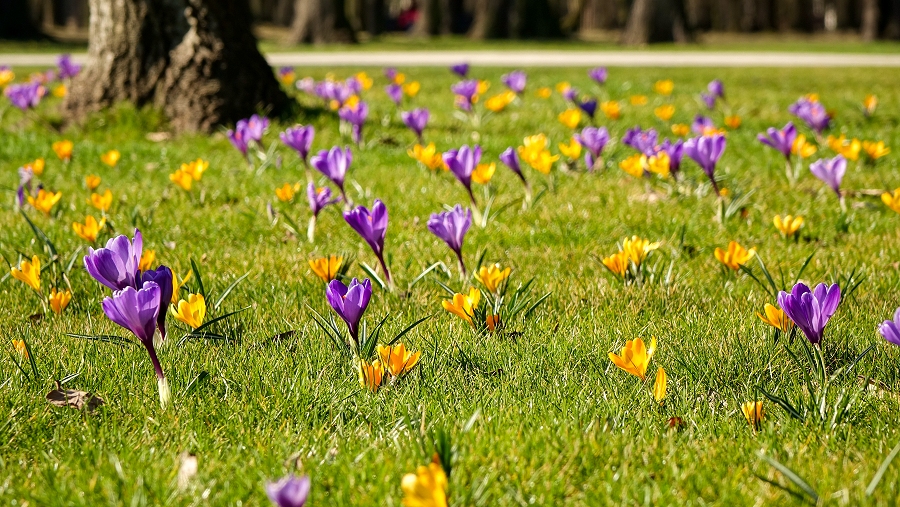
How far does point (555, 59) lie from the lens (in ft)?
62.1

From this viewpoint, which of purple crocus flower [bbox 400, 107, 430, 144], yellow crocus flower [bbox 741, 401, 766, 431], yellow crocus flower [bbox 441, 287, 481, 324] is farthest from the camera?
purple crocus flower [bbox 400, 107, 430, 144]

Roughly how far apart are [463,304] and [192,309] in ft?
2.59

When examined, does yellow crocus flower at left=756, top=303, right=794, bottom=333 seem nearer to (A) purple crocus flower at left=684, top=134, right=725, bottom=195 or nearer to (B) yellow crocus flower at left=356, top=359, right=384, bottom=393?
(B) yellow crocus flower at left=356, top=359, right=384, bottom=393

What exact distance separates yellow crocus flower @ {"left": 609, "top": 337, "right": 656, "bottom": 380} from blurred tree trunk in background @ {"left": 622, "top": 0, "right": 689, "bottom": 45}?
2383 centimetres

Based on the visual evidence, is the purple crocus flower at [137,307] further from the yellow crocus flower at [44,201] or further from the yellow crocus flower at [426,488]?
the yellow crocus flower at [44,201]

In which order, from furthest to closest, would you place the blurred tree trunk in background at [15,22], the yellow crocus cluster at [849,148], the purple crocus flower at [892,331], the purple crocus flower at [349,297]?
the blurred tree trunk in background at [15,22] → the yellow crocus cluster at [849,148] → the purple crocus flower at [349,297] → the purple crocus flower at [892,331]

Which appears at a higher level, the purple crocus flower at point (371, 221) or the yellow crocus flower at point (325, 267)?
the purple crocus flower at point (371, 221)

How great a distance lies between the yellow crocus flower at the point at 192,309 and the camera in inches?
97.0

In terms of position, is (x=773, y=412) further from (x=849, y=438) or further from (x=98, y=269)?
(x=98, y=269)

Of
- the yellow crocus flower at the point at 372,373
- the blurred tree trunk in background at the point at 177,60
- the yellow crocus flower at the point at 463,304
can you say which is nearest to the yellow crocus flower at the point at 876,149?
the yellow crocus flower at the point at 463,304

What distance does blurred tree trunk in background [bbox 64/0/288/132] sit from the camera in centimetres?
641

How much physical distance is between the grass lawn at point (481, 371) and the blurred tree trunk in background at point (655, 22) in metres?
21.4

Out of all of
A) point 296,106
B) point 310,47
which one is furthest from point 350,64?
point 296,106

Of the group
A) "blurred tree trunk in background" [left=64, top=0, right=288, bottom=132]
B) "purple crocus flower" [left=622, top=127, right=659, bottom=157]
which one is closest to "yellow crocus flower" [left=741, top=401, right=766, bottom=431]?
"purple crocus flower" [left=622, top=127, right=659, bottom=157]
